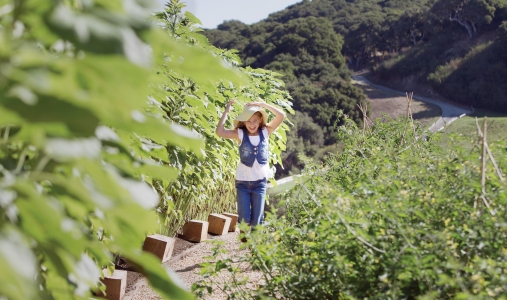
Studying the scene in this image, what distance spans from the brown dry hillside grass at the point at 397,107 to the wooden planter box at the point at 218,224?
17927 mm

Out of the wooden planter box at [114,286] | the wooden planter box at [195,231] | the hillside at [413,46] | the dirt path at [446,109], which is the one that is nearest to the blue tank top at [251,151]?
the wooden planter box at [195,231]

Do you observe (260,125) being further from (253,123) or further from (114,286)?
(114,286)

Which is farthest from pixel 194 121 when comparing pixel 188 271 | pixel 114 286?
pixel 114 286

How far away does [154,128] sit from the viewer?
0.57 m

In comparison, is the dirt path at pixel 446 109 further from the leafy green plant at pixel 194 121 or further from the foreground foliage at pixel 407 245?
the foreground foliage at pixel 407 245

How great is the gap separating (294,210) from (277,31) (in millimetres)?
33795

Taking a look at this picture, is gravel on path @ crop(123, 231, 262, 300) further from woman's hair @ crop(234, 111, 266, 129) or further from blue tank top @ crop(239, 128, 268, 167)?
woman's hair @ crop(234, 111, 266, 129)

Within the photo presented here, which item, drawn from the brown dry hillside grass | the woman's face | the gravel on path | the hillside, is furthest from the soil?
the hillside

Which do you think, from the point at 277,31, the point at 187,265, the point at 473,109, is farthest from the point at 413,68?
the point at 187,265

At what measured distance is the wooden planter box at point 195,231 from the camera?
4.52 metres

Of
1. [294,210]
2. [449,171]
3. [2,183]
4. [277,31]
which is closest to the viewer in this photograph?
[2,183]

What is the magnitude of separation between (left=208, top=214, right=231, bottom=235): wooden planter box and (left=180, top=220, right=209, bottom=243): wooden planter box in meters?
0.32

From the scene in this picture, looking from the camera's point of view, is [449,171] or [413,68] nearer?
[449,171]

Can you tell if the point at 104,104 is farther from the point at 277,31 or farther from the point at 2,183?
the point at 277,31
